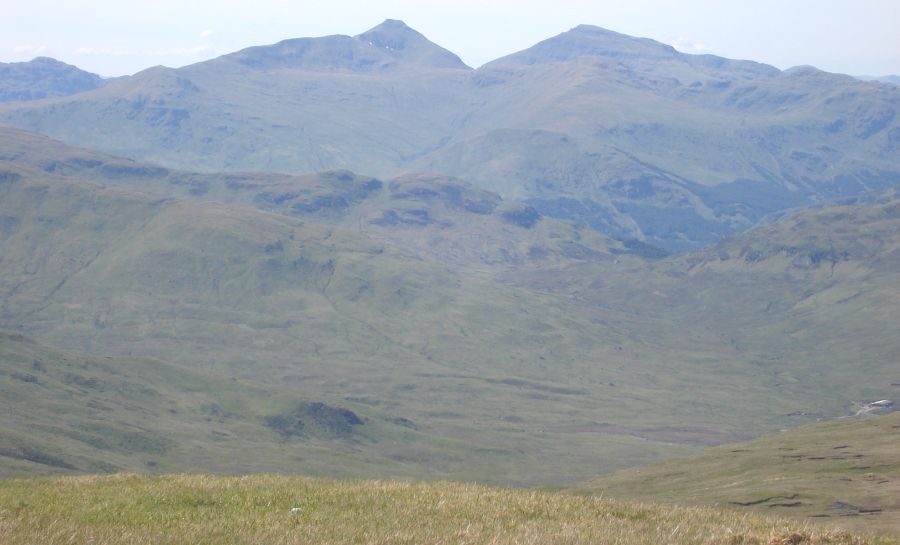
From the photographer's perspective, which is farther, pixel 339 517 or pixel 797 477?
pixel 797 477

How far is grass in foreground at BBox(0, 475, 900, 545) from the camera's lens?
2461 cm

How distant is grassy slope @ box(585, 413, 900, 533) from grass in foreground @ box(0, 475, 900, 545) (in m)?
40.8

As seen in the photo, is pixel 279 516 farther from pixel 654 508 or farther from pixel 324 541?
pixel 654 508

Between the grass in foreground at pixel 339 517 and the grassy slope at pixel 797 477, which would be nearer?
the grass in foreground at pixel 339 517

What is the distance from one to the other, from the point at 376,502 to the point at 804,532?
37.5 ft

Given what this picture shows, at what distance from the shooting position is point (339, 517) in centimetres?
2773

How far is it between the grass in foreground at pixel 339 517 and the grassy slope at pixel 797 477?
4077 cm

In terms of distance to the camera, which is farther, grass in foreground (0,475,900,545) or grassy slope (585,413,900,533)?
grassy slope (585,413,900,533)

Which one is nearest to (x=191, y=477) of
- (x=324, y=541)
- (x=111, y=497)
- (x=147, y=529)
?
(x=111, y=497)

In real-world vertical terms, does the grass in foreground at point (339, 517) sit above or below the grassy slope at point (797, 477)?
above

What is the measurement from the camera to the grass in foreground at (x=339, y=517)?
80.7 feet

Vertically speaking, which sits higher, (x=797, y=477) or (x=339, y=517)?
(x=339, y=517)

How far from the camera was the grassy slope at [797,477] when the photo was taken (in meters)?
96.6

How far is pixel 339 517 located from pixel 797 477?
349ft
